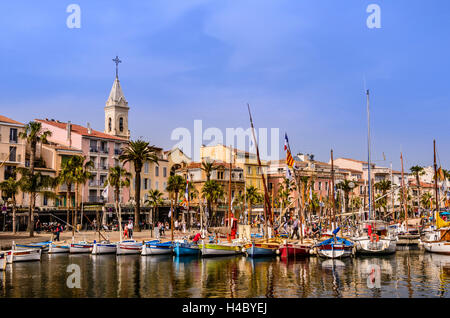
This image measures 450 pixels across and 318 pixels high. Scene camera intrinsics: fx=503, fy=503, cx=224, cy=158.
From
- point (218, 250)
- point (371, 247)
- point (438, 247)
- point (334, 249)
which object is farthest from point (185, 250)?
point (438, 247)

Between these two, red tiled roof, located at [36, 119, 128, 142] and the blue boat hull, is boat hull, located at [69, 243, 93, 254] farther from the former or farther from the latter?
red tiled roof, located at [36, 119, 128, 142]

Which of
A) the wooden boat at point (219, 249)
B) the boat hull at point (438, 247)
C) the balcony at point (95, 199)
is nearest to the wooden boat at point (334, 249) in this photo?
the wooden boat at point (219, 249)

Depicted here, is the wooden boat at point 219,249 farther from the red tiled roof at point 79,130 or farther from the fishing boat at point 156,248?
the red tiled roof at point 79,130

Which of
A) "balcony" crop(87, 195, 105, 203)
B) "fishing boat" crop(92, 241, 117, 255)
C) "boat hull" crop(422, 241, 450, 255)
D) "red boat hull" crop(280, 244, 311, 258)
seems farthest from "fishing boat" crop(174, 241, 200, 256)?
"balcony" crop(87, 195, 105, 203)

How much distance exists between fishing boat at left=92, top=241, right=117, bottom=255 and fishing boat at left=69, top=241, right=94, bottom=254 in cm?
95

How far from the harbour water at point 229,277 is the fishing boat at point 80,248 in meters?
3.01

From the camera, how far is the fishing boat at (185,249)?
1908 inches

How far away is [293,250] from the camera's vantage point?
46844mm

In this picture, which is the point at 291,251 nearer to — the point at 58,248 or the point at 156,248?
the point at 156,248

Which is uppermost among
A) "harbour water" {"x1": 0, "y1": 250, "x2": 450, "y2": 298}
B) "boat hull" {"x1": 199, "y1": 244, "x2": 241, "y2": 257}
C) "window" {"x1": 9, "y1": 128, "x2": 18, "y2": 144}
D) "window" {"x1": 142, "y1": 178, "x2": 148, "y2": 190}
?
"window" {"x1": 9, "y1": 128, "x2": 18, "y2": 144}

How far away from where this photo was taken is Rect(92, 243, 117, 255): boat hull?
1962 inches

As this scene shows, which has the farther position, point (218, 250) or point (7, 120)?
point (7, 120)

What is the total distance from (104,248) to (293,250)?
18.8m
